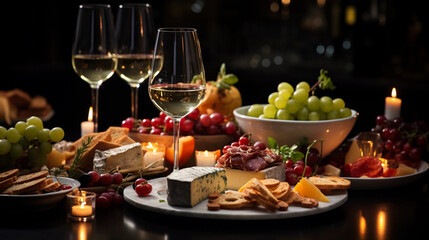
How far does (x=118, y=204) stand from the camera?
1332mm

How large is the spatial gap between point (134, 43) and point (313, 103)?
0.58 meters

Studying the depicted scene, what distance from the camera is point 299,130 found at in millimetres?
1622

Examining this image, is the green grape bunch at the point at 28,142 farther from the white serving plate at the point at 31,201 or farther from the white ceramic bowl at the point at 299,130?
the white ceramic bowl at the point at 299,130

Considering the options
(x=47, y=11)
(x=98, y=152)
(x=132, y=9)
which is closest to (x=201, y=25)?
(x=47, y=11)

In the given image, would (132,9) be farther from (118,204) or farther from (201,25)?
(201,25)

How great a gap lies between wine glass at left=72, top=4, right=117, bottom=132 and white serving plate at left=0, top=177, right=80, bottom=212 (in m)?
0.60

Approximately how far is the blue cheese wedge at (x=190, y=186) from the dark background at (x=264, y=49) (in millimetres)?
1959

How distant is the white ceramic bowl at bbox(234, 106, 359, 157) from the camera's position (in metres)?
1.62

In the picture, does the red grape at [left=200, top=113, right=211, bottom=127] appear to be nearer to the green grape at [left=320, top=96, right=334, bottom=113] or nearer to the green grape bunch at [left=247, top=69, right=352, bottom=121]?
the green grape bunch at [left=247, top=69, right=352, bottom=121]

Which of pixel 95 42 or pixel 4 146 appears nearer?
pixel 4 146

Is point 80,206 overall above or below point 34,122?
below

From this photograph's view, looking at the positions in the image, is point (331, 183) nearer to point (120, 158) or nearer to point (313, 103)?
point (313, 103)

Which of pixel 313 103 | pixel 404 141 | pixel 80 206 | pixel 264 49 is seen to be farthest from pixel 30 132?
pixel 264 49

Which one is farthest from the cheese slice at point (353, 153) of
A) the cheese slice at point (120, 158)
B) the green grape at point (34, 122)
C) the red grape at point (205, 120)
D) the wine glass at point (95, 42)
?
the green grape at point (34, 122)
